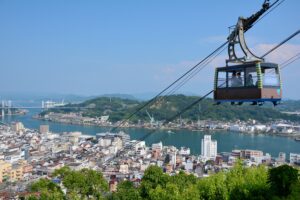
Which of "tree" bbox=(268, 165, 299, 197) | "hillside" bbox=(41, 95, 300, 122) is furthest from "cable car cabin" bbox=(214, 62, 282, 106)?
"hillside" bbox=(41, 95, 300, 122)

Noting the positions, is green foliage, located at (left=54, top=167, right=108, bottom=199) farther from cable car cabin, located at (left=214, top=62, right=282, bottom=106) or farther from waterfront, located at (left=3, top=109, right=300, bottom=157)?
waterfront, located at (left=3, top=109, right=300, bottom=157)

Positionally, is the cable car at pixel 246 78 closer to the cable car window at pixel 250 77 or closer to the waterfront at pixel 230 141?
the cable car window at pixel 250 77

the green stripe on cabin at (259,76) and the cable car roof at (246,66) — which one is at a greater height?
the cable car roof at (246,66)

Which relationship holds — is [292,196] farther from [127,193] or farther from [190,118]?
[190,118]

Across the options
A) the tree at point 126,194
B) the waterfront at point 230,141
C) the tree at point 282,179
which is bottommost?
the waterfront at point 230,141

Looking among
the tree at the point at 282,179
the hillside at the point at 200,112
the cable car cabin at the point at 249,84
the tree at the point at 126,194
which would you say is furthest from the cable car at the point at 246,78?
the hillside at the point at 200,112

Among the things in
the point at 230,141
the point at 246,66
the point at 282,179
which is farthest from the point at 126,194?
the point at 230,141
